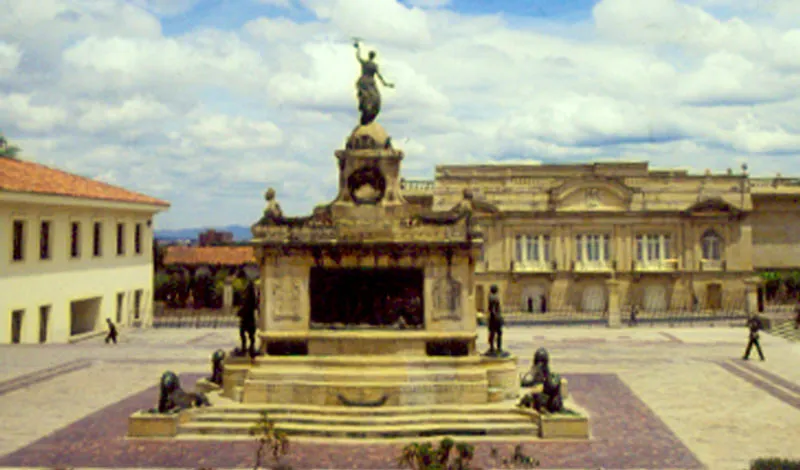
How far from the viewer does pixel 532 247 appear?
52.3 m

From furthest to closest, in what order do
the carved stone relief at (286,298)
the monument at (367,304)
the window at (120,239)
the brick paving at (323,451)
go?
the window at (120,239), the carved stone relief at (286,298), the monument at (367,304), the brick paving at (323,451)

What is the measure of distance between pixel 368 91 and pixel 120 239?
25.6 metres

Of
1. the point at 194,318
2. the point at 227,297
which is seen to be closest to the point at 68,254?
the point at 194,318

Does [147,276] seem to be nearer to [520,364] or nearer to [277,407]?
[520,364]

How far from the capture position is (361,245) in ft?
51.8

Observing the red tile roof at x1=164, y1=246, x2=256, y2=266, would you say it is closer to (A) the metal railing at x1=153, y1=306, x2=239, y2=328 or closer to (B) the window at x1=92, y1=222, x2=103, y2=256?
(A) the metal railing at x1=153, y1=306, x2=239, y2=328

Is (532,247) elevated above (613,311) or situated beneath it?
elevated above

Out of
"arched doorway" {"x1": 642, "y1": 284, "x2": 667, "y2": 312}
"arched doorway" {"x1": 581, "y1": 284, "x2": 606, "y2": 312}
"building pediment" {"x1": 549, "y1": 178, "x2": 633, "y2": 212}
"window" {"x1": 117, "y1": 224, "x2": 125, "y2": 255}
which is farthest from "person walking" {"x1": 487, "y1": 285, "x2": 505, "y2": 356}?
"arched doorway" {"x1": 642, "y1": 284, "x2": 667, "y2": 312}

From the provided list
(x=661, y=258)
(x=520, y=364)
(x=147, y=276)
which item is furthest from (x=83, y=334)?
(x=661, y=258)

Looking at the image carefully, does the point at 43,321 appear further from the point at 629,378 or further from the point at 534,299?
the point at 534,299

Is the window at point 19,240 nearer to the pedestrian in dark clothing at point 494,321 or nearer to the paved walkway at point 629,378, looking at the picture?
the paved walkway at point 629,378

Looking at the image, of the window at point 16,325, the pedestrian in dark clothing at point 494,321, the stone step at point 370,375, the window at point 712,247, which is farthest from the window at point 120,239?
the window at point 712,247

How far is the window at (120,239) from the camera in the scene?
3844cm

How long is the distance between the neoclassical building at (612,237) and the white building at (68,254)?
19798mm
